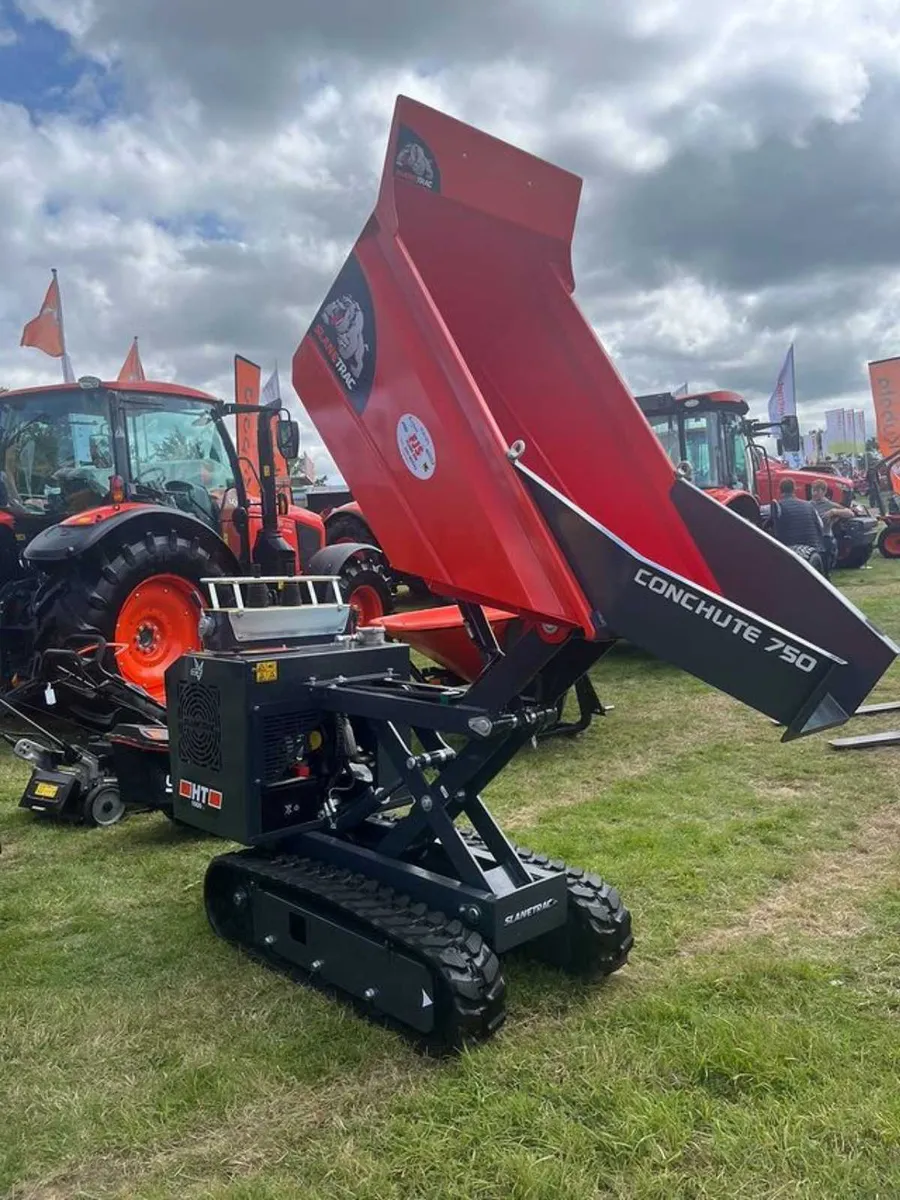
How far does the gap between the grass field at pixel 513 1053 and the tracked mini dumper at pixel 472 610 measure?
0.21m

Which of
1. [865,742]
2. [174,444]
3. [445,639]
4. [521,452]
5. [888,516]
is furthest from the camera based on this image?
[888,516]

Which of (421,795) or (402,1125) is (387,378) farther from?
(402,1125)

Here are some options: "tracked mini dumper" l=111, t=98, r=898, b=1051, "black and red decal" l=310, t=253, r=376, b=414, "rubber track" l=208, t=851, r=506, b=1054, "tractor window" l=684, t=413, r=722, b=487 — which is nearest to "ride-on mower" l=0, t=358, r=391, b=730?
"tracked mini dumper" l=111, t=98, r=898, b=1051

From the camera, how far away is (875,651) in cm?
260

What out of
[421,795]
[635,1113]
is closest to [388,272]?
[421,795]

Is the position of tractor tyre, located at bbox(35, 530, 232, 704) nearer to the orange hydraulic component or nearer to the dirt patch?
the orange hydraulic component

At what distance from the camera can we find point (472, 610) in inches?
123

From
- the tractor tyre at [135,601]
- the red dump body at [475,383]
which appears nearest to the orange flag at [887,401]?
the tractor tyre at [135,601]

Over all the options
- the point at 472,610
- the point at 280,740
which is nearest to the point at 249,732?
the point at 280,740

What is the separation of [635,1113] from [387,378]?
2.05 m

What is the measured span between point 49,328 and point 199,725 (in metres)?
14.1

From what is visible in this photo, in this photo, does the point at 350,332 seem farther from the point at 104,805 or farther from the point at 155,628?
the point at 155,628

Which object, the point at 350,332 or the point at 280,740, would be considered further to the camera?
the point at 280,740

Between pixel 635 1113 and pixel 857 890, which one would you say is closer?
pixel 635 1113
